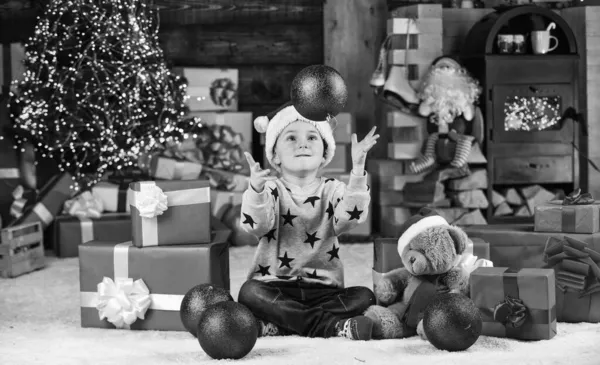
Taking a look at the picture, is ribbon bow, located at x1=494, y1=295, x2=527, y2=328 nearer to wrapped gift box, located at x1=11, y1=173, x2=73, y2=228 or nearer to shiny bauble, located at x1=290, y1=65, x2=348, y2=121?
shiny bauble, located at x1=290, y1=65, x2=348, y2=121

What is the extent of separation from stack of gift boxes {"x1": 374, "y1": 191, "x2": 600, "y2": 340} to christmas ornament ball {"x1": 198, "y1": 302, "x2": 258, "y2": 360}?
65cm

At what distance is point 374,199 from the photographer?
5.25m

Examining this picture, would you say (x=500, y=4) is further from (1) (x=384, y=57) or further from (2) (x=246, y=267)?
(2) (x=246, y=267)

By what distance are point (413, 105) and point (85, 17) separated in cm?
171

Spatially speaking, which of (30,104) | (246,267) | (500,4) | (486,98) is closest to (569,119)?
(486,98)

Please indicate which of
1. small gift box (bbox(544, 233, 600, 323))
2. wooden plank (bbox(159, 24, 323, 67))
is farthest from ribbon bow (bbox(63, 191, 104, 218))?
small gift box (bbox(544, 233, 600, 323))

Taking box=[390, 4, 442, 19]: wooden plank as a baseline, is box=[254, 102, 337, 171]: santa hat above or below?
below

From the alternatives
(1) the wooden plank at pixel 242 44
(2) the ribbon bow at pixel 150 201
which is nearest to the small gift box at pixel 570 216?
(2) the ribbon bow at pixel 150 201

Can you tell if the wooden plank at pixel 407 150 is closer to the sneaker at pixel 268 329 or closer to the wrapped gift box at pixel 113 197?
the wrapped gift box at pixel 113 197

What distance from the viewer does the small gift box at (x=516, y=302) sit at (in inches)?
109

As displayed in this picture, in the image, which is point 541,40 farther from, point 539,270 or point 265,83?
point 539,270

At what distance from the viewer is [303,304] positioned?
9.61 feet

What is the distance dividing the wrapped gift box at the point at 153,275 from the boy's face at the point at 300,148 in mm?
355

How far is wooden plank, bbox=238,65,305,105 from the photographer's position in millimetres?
5430
